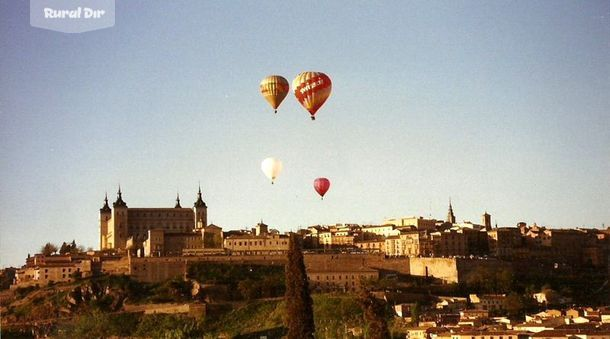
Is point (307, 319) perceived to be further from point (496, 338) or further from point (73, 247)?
point (73, 247)

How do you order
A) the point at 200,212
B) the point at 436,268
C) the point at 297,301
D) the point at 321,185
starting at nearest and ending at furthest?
the point at 297,301 < the point at 321,185 < the point at 436,268 < the point at 200,212

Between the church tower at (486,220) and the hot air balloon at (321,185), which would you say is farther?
the church tower at (486,220)

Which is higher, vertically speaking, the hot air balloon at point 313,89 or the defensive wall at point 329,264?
the hot air balloon at point 313,89

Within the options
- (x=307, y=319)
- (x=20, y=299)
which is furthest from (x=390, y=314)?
(x=20, y=299)

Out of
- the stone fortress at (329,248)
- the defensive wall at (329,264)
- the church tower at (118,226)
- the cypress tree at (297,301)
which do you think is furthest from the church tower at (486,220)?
the cypress tree at (297,301)

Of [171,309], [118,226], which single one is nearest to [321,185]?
[171,309]

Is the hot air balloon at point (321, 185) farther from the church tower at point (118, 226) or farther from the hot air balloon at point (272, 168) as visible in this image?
the church tower at point (118, 226)

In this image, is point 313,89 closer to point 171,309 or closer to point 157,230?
point 171,309
